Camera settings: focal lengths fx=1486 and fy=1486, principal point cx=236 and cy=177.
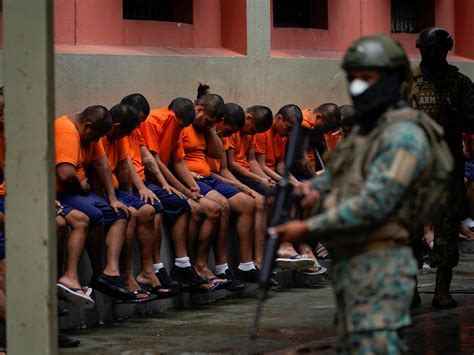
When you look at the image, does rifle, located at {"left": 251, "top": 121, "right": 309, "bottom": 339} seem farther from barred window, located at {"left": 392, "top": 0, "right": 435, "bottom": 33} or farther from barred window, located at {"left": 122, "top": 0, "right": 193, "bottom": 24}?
barred window, located at {"left": 392, "top": 0, "right": 435, "bottom": 33}

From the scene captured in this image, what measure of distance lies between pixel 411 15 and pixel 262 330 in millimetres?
9159

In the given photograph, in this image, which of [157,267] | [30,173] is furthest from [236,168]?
[30,173]

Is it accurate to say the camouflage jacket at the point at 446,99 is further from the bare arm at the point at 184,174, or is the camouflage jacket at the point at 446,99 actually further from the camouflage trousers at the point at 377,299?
the camouflage trousers at the point at 377,299

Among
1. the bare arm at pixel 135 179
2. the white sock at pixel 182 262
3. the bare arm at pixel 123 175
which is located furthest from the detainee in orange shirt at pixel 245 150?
the bare arm at pixel 123 175

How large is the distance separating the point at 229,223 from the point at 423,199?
786 centimetres

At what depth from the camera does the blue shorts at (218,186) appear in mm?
13688

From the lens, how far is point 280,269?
14281 mm

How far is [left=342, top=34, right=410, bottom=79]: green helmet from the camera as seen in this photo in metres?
6.22

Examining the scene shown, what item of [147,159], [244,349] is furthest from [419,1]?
[244,349]

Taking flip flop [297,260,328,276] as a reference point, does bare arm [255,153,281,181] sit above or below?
above

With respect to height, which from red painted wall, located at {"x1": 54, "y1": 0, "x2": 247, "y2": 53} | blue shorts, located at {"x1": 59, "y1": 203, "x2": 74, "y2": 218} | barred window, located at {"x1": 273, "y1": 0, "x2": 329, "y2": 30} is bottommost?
blue shorts, located at {"x1": 59, "y1": 203, "x2": 74, "y2": 218}

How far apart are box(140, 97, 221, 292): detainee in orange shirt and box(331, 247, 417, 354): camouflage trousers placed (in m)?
6.76

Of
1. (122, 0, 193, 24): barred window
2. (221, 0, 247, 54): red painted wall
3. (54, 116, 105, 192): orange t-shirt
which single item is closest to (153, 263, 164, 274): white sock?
(54, 116, 105, 192): orange t-shirt

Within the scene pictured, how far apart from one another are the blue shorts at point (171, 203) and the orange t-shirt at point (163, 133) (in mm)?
519
